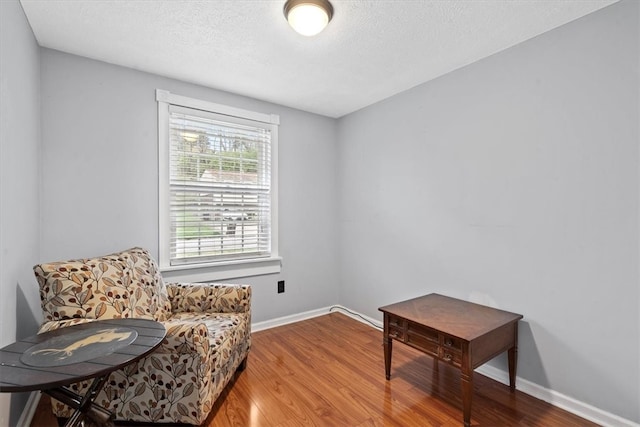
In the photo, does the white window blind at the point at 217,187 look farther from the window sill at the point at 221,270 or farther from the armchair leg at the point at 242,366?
the armchair leg at the point at 242,366

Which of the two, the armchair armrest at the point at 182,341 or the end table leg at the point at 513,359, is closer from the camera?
the armchair armrest at the point at 182,341

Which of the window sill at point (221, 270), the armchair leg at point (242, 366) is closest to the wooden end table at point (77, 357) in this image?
the armchair leg at point (242, 366)

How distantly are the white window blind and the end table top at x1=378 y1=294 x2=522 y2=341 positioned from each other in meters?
1.58

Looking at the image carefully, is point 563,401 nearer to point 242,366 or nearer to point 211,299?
point 242,366

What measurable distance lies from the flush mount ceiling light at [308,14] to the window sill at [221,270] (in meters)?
2.05

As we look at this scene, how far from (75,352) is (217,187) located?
186 cm

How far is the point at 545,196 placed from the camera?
1.95m

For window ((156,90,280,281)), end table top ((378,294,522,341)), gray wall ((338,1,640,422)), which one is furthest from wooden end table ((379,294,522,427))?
window ((156,90,280,281))

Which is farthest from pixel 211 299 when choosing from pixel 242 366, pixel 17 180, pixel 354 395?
pixel 17 180

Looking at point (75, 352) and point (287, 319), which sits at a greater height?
point (75, 352)

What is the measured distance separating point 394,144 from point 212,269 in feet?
6.78

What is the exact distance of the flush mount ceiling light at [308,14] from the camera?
63.7 inches

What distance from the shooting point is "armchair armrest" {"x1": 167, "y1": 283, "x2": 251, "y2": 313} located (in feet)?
7.41

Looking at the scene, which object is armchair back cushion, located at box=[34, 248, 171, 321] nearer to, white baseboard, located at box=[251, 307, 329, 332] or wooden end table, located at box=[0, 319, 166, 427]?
wooden end table, located at box=[0, 319, 166, 427]
